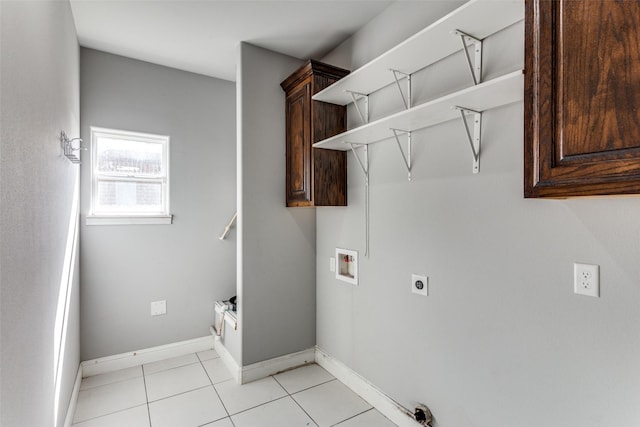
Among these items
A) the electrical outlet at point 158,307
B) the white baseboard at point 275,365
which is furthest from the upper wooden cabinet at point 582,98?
the electrical outlet at point 158,307

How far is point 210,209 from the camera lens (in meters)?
3.22

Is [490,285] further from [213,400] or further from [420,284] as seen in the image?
[213,400]

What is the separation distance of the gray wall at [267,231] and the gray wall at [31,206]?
1.14 meters

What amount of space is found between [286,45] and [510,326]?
98.2 inches

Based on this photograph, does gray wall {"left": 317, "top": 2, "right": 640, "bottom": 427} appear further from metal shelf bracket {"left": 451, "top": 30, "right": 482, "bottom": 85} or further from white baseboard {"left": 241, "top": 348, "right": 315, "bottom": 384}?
white baseboard {"left": 241, "top": 348, "right": 315, "bottom": 384}

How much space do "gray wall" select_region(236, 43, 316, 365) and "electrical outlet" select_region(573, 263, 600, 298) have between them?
6.43 ft

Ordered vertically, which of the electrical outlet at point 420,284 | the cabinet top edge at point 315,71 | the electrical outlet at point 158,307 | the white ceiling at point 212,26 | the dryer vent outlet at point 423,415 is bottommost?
the dryer vent outlet at point 423,415

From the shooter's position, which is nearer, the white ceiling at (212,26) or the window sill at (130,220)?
the white ceiling at (212,26)

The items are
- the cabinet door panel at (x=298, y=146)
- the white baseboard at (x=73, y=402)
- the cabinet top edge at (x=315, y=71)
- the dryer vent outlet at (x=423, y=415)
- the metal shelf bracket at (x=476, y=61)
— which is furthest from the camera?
the cabinet door panel at (x=298, y=146)

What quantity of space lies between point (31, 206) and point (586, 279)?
6.90 feet

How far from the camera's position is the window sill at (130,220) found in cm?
269

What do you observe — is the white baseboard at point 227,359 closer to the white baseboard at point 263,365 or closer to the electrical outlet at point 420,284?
the white baseboard at point 263,365

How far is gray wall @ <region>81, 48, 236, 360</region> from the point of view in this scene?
2.71 m

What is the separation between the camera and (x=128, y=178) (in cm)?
291
